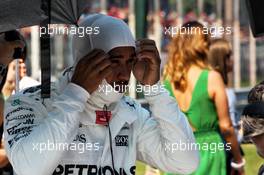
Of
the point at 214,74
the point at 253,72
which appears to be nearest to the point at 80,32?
the point at 214,74

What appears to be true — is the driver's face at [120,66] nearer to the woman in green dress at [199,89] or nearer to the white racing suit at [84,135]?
the white racing suit at [84,135]

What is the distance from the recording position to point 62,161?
3416mm

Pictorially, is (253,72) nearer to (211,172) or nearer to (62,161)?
(211,172)

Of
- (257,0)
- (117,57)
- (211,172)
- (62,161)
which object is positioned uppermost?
(257,0)

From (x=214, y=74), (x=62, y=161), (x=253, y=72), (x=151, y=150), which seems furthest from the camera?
(x=253, y=72)

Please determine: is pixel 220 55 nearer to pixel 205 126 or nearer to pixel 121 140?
pixel 205 126

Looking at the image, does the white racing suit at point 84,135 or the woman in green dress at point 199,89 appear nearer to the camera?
the white racing suit at point 84,135

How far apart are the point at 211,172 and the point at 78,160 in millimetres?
2639

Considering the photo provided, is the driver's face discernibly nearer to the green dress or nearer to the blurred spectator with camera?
the blurred spectator with camera

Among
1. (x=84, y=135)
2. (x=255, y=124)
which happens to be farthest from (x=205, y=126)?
(x=84, y=135)

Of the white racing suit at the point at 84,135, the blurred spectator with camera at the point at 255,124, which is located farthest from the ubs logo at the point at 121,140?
the blurred spectator with camera at the point at 255,124

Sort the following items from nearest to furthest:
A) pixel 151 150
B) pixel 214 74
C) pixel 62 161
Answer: pixel 62 161, pixel 151 150, pixel 214 74

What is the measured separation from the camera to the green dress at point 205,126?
583 centimetres

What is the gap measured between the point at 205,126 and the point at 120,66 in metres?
2.54
